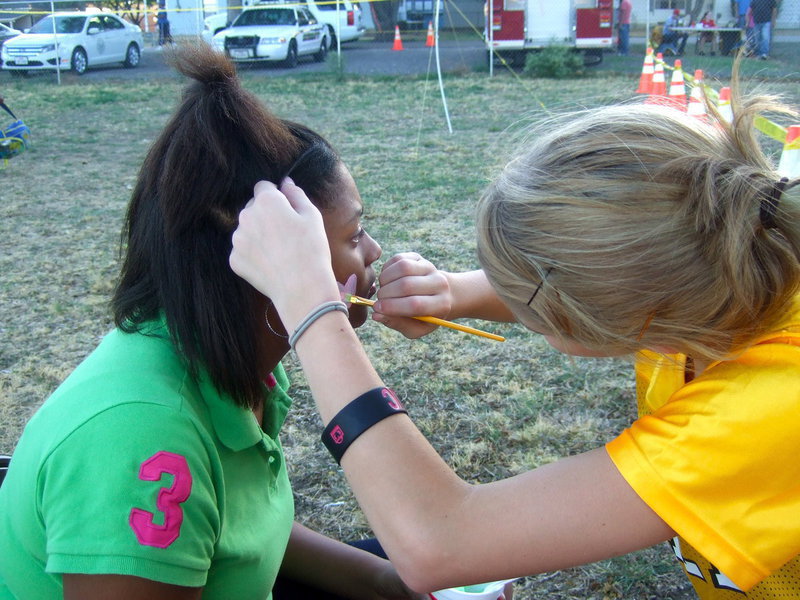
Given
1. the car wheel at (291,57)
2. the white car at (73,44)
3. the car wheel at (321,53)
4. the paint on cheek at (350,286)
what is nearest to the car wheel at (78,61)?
the white car at (73,44)

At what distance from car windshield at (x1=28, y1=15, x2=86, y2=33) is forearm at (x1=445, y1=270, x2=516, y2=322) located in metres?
15.6

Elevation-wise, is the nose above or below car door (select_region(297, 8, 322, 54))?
below

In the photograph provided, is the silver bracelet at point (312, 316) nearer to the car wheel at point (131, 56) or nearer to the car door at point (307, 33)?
the car door at point (307, 33)

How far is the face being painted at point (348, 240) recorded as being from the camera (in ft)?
5.19

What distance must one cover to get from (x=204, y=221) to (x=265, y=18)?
52.2 feet

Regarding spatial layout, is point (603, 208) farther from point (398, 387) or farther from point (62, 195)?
point (62, 195)

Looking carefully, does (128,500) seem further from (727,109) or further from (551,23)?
(551,23)

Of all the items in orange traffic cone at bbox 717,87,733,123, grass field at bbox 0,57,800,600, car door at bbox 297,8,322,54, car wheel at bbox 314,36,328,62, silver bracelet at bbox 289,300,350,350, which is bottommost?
grass field at bbox 0,57,800,600

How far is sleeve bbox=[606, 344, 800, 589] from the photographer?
3.51ft

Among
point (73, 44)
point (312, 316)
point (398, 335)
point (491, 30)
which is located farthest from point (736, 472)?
point (73, 44)

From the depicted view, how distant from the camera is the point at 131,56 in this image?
55.9 feet

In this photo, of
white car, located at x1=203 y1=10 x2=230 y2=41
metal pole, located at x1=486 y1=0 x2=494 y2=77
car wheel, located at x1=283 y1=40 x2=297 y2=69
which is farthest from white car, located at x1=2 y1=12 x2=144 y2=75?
metal pole, located at x1=486 y1=0 x2=494 y2=77

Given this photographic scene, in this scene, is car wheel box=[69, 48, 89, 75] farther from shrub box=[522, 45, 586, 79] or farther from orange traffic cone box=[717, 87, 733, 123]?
orange traffic cone box=[717, 87, 733, 123]

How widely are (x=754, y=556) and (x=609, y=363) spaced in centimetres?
242
